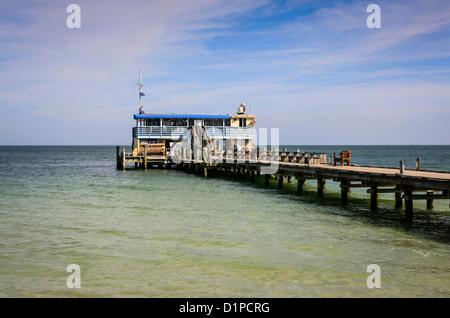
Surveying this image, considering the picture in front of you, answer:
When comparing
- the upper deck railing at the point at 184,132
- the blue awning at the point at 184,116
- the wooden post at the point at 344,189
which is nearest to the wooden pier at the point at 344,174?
the wooden post at the point at 344,189

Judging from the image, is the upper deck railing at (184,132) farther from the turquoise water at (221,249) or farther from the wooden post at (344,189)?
the wooden post at (344,189)

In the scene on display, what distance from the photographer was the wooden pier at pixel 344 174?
16.0 m

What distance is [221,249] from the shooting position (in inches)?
484

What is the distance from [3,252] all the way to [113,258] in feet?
11.3

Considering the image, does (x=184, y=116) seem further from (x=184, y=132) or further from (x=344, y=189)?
(x=344, y=189)

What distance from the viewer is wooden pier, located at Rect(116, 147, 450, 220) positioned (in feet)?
52.4

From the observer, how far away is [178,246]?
1263cm

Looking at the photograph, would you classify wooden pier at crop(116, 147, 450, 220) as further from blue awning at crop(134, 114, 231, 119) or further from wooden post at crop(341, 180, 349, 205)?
blue awning at crop(134, 114, 231, 119)

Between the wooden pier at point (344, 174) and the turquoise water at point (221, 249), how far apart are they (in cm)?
107

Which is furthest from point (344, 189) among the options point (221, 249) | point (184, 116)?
point (184, 116)

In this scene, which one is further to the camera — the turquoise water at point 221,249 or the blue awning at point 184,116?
the blue awning at point 184,116

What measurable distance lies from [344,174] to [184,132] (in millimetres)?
29191

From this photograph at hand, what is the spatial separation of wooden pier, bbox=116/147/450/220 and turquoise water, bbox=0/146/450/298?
1072mm
